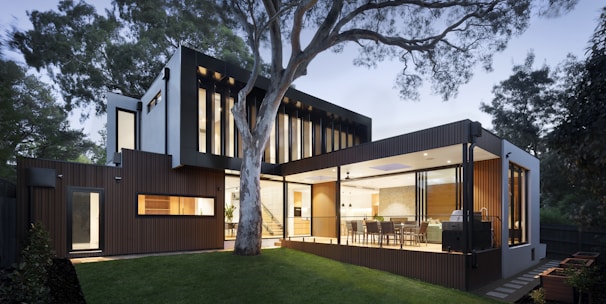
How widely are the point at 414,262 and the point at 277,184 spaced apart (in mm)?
8560

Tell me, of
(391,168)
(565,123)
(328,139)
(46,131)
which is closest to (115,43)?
(46,131)

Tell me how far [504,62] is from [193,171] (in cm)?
2224

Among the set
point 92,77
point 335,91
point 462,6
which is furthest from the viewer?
point 335,91

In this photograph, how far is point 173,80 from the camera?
40.1ft

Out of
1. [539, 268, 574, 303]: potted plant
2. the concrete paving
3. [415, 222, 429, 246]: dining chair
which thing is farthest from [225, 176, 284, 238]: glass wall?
[539, 268, 574, 303]: potted plant

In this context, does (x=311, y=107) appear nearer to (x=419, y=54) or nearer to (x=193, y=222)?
(x=419, y=54)

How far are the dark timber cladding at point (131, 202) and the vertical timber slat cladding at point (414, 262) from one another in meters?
4.64

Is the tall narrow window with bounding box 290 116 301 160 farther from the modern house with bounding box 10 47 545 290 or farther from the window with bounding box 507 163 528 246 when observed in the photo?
the window with bounding box 507 163 528 246

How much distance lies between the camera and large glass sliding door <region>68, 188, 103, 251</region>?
999cm

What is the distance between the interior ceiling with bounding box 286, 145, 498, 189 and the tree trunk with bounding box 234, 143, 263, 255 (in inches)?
118

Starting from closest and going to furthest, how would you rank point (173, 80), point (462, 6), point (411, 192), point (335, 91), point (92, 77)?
point (462, 6)
point (173, 80)
point (411, 192)
point (92, 77)
point (335, 91)

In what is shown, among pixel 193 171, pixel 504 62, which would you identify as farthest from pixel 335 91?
pixel 193 171

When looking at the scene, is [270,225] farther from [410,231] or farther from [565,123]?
[565,123]

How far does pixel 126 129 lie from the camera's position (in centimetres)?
1562
